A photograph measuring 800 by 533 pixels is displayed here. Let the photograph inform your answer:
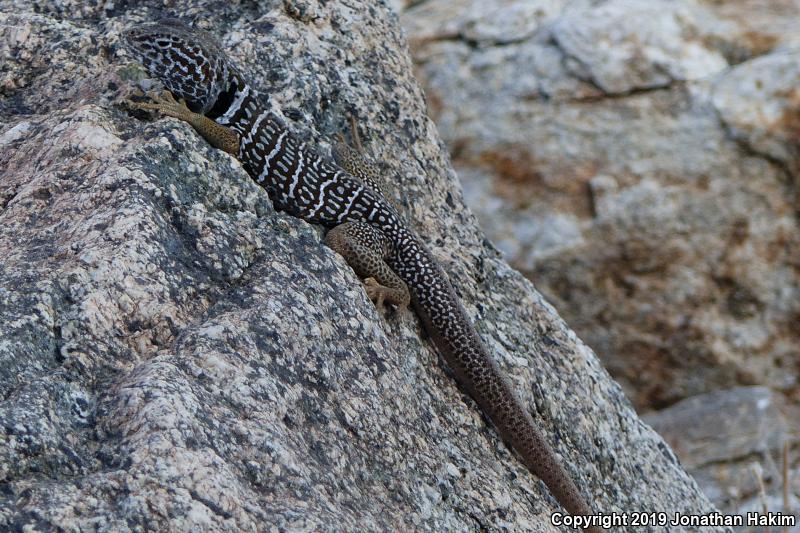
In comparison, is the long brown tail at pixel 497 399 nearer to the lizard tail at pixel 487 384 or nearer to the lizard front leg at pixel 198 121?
the lizard tail at pixel 487 384

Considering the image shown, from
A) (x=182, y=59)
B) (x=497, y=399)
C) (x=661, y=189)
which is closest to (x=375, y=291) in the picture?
(x=497, y=399)

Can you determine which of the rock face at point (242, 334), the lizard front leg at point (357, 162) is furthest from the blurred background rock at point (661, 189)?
the lizard front leg at point (357, 162)

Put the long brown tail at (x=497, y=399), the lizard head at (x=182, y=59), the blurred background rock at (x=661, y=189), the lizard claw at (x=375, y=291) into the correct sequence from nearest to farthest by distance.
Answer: the long brown tail at (x=497, y=399) < the lizard claw at (x=375, y=291) < the lizard head at (x=182, y=59) < the blurred background rock at (x=661, y=189)

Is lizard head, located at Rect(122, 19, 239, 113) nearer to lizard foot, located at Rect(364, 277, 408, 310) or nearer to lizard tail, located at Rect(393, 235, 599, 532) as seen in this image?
lizard foot, located at Rect(364, 277, 408, 310)

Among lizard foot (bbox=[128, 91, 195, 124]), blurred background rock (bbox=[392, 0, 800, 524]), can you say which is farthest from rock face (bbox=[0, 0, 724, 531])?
blurred background rock (bbox=[392, 0, 800, 524])

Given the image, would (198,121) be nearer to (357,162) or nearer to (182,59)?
(182,59)

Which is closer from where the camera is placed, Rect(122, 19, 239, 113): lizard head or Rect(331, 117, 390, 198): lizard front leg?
Rect(122, 19, 239, 113): lizard head
